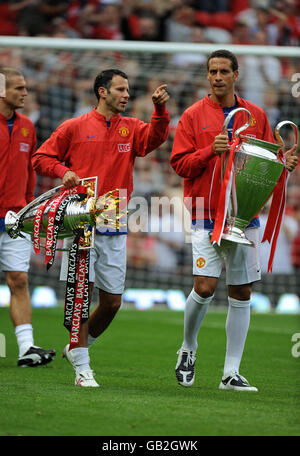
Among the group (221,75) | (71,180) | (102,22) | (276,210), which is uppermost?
(102,22)

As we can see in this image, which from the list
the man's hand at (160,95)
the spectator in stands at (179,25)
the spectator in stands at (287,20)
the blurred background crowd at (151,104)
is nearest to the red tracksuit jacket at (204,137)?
the man's hand at (160,95)

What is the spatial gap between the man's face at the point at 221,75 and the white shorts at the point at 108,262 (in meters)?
1.15

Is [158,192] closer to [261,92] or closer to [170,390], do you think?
[261,92]

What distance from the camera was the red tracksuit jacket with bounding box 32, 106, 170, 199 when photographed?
592cm

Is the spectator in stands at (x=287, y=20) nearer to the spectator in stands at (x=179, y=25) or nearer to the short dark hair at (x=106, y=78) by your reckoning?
the spectator in stands at (x=179, y=25)

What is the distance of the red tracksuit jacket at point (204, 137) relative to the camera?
5770 millimetres

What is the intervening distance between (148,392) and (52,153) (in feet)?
5.62

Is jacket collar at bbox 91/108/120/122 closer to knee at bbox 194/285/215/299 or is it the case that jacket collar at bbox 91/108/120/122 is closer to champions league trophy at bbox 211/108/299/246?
champions league trophy at bbox 211/108/299/246

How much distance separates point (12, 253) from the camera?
23.0ft

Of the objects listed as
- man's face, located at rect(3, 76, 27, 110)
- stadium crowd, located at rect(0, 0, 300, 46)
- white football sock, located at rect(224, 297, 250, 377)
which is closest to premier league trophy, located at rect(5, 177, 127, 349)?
white football sock, located at rect(224, 297, 250, 377)

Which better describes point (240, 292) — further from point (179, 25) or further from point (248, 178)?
point (179, 25)

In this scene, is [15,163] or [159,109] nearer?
[159,109]

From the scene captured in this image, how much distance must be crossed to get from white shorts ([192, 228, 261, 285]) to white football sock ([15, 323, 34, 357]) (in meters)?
1.75

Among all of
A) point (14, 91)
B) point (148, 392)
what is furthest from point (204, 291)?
point (14, 91)
